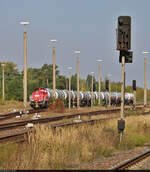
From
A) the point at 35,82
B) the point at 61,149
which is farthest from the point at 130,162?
the point at 35,82

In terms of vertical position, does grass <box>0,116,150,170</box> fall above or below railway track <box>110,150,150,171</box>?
above

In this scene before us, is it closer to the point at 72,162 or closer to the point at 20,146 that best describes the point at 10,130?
the point at 20,146

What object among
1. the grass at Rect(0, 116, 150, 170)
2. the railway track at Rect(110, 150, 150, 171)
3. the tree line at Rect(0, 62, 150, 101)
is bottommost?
the railway track at Rect(110, 150, 150, 171)

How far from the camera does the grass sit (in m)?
11.1

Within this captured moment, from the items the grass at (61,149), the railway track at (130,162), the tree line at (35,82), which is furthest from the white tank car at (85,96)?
the railway track at (130,162)

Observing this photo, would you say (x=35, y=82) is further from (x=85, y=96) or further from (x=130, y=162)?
(x=130, y=162)

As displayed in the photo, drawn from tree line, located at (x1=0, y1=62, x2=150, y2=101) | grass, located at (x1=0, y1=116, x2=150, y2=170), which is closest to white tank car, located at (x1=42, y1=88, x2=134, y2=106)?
tree line, located at (x1=0, y1=62, x2=150, y2=101)

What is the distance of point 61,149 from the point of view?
12727 mm

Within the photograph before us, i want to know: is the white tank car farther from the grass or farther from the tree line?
the grass

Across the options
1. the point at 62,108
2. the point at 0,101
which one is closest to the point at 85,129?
the point at 62,108

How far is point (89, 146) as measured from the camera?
14328 millimetres

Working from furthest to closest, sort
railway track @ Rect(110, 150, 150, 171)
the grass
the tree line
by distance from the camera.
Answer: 1. the tree line
2. railway track @ Rect(110, 150, 150, 171)
3. the grass

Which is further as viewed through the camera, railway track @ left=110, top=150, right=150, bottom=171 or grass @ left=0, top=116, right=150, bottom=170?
railway track @ left=110, top=150, right=150, bottom=171

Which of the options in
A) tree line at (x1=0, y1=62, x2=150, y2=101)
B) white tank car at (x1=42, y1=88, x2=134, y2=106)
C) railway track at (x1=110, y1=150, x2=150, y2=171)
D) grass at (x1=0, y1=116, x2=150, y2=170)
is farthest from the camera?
tree line at (x1=0, y1=62, x2=150, y2=101)
